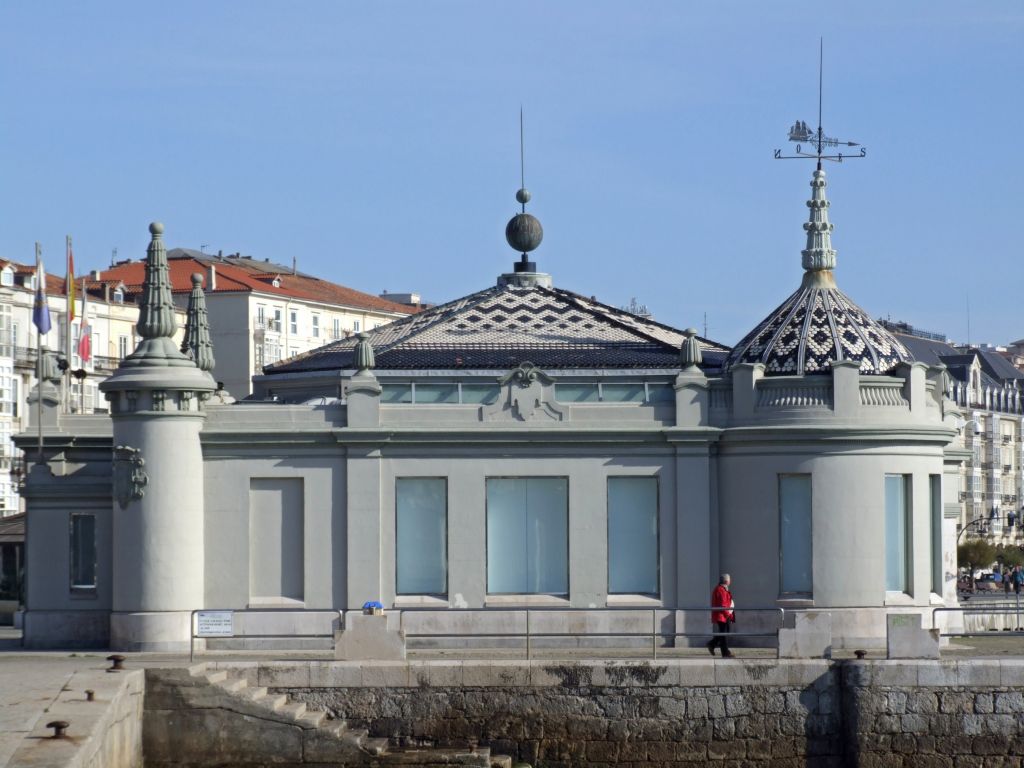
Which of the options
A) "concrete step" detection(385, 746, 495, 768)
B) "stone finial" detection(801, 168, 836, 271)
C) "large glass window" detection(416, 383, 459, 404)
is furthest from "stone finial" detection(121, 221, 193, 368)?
"stone finial" detection(801, 168, 836, 271)

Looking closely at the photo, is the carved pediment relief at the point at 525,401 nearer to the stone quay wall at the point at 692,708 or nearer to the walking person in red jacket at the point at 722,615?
the walking person in red jacket at the point at 722,615

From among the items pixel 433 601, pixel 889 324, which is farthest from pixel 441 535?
pixel 889 324

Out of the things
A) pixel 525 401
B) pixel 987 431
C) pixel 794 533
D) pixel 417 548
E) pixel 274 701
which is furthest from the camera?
pixel 987 431

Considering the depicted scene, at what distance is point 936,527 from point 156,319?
1582cm

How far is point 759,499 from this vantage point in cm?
4359

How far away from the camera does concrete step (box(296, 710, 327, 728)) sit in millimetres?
36312

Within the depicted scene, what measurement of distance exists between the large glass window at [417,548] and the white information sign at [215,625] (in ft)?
13.4

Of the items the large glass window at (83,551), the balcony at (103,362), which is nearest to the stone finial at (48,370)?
the large glass window at (83,551)

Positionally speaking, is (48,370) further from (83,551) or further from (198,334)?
(198,334)

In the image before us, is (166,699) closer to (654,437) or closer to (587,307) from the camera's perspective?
(654,437)

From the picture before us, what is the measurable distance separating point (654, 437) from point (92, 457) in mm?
11210

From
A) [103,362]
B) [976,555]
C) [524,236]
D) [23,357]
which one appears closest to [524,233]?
[524,236]

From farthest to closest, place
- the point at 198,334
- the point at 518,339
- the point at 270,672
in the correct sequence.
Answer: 1. the point at 198,334
2. the point at 518,339
3. the point at 270,672

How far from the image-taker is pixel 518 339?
4866cm
